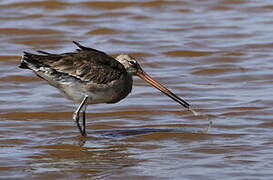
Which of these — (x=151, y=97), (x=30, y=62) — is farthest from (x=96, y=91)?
(x=151, y=97)

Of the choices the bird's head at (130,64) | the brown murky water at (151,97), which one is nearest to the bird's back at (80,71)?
the bird's head at (130,64)

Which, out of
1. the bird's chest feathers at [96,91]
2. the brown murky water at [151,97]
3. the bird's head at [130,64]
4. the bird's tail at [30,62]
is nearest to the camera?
Result: the brown murky water at [151,97]

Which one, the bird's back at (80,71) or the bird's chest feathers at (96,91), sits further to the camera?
the bird's chest feathers at (96,91)

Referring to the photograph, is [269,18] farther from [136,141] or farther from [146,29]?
[136,141]

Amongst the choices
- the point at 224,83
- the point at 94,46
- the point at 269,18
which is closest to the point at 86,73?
the point at 224,83

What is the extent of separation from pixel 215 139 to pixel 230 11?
7.59m

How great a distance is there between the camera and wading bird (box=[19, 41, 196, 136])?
9500mm

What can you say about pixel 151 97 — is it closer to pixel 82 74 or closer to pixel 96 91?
pixel 96 91

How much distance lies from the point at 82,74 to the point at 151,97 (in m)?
2.00

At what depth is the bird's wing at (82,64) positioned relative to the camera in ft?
31.1

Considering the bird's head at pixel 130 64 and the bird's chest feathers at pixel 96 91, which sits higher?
the bird's head at pixel 130 64

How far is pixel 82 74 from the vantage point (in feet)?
31.6

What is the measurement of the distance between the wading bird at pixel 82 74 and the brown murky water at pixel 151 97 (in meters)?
0.42

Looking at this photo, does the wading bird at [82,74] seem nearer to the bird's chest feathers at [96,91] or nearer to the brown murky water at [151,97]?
the bird's chest feathers at [96,91]
